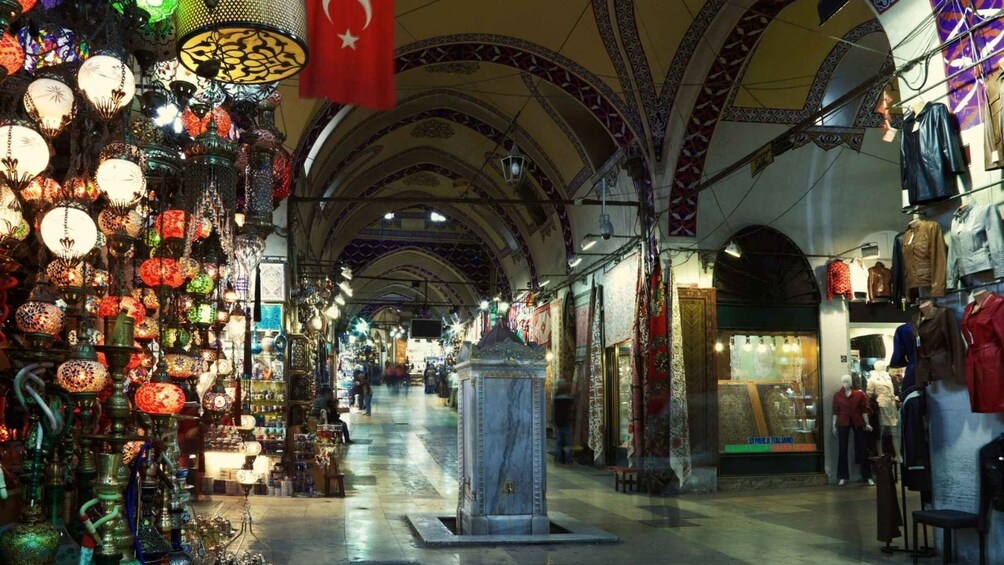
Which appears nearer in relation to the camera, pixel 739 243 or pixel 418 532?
pixel 418 532

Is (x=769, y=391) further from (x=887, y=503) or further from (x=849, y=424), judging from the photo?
(x=887, y=503)

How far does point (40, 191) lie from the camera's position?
12.9 ft

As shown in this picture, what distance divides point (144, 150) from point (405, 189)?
51.2ft

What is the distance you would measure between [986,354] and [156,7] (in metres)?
5.29

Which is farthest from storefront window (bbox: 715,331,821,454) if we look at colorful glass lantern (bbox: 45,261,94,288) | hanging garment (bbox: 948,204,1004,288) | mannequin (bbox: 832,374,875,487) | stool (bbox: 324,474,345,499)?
colorful glass lantern (bbox: 45,261,94,288)

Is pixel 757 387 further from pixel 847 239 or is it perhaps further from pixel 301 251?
pixel 301 251

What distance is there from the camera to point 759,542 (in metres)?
6.67

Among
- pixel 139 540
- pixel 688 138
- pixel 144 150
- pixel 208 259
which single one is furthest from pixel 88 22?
pixel 688 138

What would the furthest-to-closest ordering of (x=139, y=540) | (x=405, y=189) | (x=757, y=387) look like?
(x=405, y=189)
(x=757, y=387)
(x=139, y=540)

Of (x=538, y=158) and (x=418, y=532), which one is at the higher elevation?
(x=538, y=158)

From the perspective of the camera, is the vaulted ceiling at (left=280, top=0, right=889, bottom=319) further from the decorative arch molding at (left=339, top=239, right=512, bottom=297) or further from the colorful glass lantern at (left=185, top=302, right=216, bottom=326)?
the decorative arch molding at (left=339, top=239, right=512, bottom=297)

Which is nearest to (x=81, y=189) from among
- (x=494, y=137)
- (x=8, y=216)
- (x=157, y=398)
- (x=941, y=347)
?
(x=8, y=216)

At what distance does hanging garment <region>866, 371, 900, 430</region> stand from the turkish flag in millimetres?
8712

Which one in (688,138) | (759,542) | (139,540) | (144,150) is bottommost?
(759,542)
